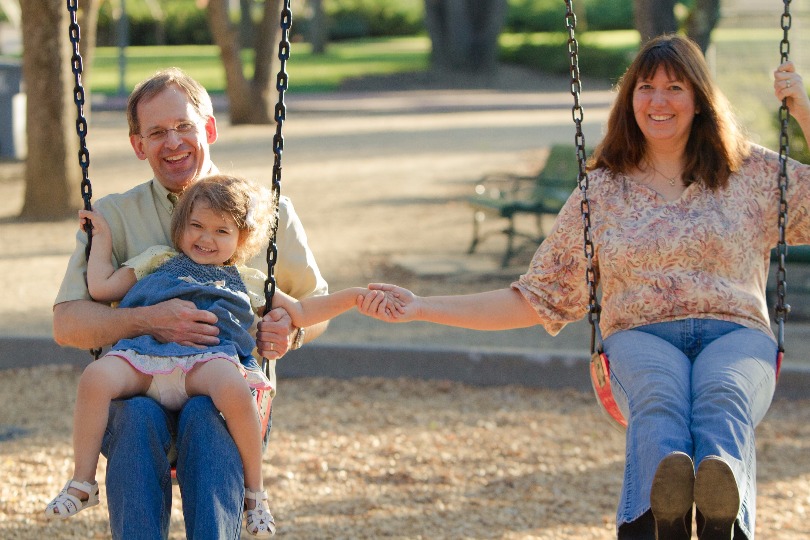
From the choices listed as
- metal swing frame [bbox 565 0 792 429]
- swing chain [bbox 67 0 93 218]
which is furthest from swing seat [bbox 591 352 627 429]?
swing chain [bbox 67 0 93 218]

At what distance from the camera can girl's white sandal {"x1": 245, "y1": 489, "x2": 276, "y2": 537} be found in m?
3.08

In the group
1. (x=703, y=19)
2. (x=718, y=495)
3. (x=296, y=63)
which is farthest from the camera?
(x=296, y=63)

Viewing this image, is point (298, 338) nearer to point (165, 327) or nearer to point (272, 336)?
point (272, 336)

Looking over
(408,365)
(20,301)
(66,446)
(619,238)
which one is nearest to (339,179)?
(20,301)

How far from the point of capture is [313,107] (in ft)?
72.1

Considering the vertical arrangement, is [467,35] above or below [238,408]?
above

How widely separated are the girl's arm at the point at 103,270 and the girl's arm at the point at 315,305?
1.38 feet

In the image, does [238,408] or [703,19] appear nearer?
[238,408]

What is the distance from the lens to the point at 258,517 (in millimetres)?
3086

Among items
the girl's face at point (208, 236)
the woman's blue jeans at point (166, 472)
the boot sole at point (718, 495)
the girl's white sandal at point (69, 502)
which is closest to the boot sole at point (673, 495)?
the boot sole at point (718, 495)

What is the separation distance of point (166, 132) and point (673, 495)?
5.44 ft

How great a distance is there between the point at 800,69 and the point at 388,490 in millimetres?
9496

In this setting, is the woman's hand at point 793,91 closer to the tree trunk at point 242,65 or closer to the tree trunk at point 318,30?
the tree trunk at point 242,65

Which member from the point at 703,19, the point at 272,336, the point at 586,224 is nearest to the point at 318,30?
the point at 703,19
